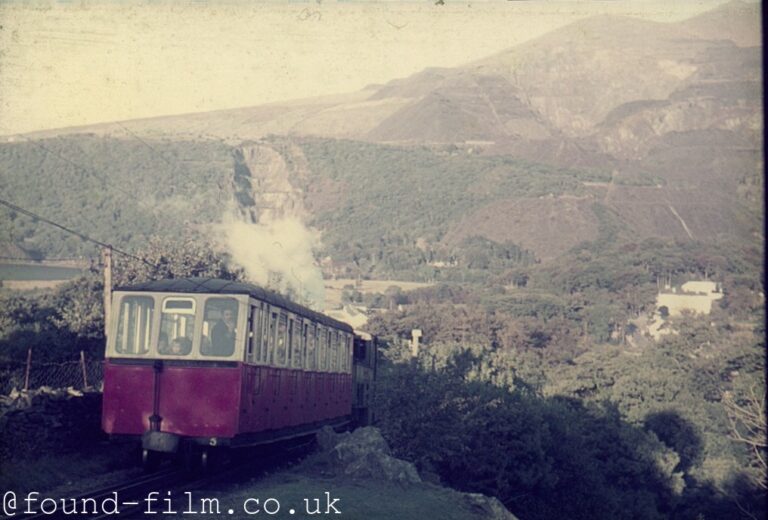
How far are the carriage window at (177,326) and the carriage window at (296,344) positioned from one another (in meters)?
3.02

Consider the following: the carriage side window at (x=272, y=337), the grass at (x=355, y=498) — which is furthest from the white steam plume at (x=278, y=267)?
the grass at (x=355, y=498)

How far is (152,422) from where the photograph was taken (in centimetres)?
1509

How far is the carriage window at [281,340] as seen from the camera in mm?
16938

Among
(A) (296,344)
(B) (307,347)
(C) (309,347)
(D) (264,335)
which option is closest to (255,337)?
(D) (264,335)

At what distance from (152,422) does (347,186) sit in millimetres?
166241

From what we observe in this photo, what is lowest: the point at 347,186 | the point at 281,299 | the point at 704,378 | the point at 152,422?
the point at 704,378

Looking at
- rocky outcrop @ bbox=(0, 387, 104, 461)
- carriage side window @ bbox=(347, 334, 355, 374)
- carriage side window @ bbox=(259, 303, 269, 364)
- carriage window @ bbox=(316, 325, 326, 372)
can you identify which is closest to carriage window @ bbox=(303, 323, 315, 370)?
carriage window @ bbox=(316, 325, 326, 372)

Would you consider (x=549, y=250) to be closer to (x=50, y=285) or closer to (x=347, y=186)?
(x=347, y=186)

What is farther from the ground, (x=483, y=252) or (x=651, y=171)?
(x=651, y=171)

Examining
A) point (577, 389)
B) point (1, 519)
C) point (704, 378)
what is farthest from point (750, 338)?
point (1, 519)

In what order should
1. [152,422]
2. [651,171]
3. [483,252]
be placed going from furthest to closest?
[651,171] → [483,252] → [152,422]

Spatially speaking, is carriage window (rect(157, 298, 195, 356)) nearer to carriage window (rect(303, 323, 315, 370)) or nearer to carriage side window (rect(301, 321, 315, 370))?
carriage side window (rect(301, 321, 315, 370))

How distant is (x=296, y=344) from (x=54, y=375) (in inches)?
208

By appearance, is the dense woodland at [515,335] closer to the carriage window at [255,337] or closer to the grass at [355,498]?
the grass at [355,498]
